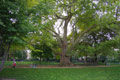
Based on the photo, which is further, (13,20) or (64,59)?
(64,59)

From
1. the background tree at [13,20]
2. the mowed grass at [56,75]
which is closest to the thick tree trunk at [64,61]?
the mowed grass at [56,75]

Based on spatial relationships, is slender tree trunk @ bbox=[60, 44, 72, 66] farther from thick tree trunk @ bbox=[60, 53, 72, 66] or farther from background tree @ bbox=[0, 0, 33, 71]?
background tree @ bbox=[0, 0, 33, 71]

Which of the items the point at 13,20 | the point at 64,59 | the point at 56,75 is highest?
the point at 13,20

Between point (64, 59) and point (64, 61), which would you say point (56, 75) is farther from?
point (64, 59)

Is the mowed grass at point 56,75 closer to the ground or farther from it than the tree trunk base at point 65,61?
closer to the ground

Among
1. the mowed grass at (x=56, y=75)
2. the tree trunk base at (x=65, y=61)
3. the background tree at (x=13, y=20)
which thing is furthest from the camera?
the tree trunk base at (x=65, y=61)

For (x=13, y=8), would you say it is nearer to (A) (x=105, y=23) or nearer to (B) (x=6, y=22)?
(B) (x=6, y=22)

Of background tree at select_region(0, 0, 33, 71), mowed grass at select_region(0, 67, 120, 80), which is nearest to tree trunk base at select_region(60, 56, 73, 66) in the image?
mowed grass at select_region(0, 67, 120, 80)

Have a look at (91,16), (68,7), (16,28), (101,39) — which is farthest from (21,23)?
(101,39)

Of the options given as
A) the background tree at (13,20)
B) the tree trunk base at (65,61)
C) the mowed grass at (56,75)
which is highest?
the background tree at (13,20)

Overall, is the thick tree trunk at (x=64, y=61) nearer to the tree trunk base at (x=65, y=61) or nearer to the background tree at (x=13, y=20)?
the tree trunk base at (x=65, y=61)

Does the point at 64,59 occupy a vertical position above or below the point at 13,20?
below

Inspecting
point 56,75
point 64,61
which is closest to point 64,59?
point 64,61

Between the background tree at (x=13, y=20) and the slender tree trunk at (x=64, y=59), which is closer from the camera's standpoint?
the background tree at (x=13, y=20)
